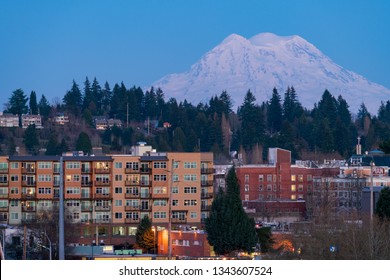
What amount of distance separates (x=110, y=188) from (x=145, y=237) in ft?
27.6

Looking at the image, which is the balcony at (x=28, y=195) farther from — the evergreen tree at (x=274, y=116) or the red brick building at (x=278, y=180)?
the evergreen tree at (x=274, y=116)

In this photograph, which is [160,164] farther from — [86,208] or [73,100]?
[73,100]

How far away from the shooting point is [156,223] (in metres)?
41.4

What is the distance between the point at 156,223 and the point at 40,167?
18.8 ft

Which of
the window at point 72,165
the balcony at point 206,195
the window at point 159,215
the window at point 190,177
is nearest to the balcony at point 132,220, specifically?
the window at point 159,215

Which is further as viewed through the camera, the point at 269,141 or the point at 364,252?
the point at 269,141

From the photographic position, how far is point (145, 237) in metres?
34.5

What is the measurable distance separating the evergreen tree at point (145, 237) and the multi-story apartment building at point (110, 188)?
5646 mm

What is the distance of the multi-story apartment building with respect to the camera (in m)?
42.0

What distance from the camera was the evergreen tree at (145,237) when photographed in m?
34.2

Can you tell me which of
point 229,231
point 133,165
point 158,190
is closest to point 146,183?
point 158,190

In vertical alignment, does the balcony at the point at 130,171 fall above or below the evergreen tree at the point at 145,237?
above
